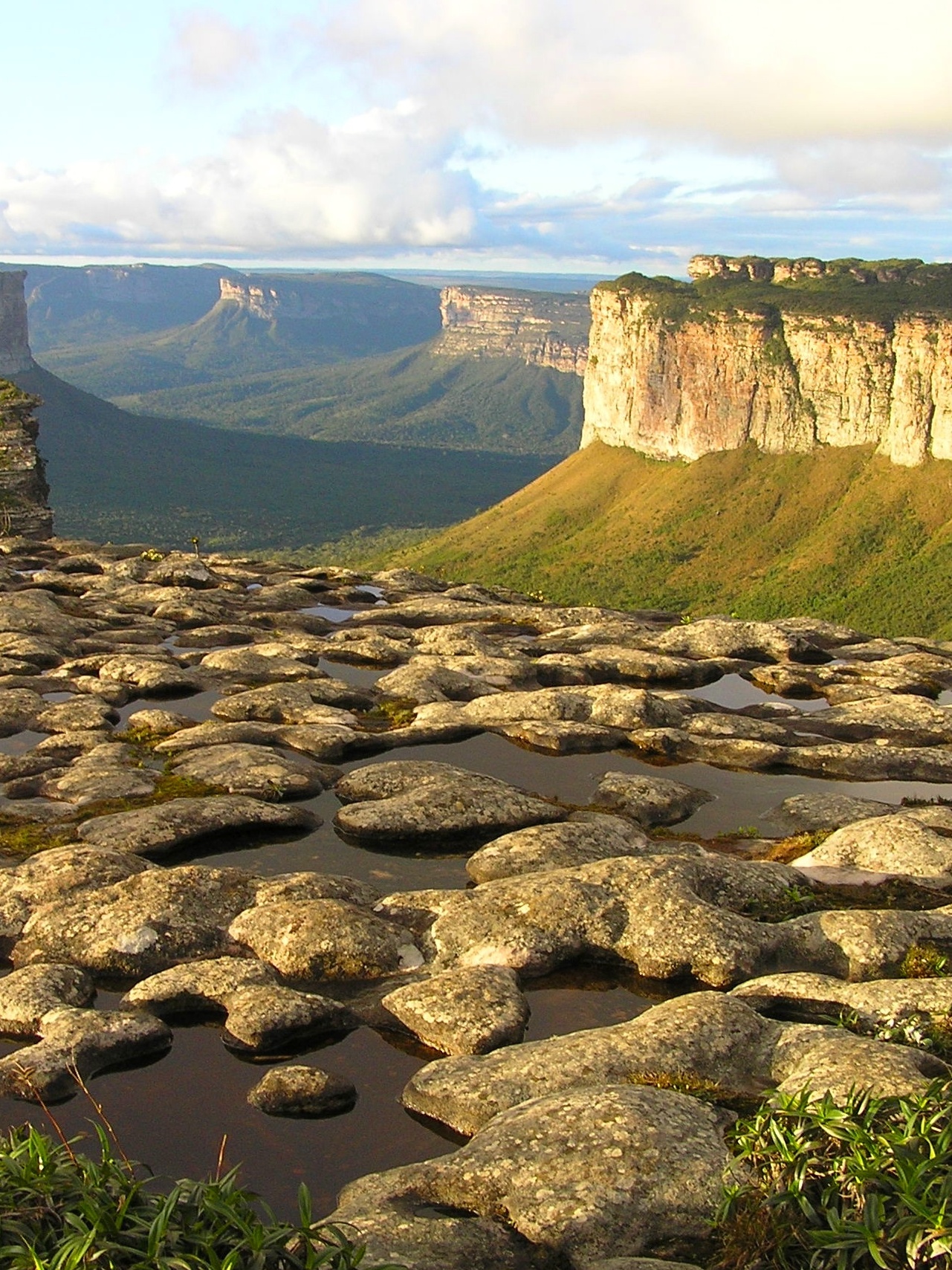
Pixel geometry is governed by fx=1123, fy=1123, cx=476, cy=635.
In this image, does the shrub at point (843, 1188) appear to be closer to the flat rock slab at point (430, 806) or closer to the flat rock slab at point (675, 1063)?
the flat rock slab at point (675, 1063)

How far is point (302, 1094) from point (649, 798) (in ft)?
38.1

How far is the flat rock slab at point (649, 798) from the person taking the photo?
23203 mm

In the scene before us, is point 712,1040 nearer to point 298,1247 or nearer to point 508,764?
point 298,1247

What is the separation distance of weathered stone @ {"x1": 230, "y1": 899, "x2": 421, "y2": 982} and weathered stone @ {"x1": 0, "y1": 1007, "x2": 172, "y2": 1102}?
2.20 meters

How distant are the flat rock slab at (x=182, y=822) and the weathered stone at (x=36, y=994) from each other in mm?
3948

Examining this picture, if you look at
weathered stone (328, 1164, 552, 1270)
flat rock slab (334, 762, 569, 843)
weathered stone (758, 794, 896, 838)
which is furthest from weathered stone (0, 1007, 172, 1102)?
weathered stone (758, 794, 896, 838)

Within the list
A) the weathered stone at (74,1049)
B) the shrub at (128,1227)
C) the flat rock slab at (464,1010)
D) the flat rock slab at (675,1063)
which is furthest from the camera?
the flat rock slab at (464,1010)

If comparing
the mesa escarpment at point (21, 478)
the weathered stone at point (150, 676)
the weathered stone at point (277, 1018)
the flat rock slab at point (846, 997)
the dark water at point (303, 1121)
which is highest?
the mesa escarpment at point (21, 478)

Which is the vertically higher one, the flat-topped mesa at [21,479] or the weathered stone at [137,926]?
the flat-topped mesa at [21,479]

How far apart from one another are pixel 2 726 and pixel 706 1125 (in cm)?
2002

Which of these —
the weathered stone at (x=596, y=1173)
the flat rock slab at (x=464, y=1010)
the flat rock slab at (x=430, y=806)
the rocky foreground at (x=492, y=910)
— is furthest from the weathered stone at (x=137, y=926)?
the weathered stone at (x=596, y=1173)

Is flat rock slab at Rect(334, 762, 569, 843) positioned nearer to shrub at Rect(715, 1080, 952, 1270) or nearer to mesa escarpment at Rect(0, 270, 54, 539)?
shrub at Rect(715, 1080, 952, 1270)

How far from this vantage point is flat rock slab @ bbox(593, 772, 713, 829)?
76.1ft

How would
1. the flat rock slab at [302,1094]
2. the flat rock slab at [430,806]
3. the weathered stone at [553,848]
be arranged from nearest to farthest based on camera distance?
1. the flat rock slab at [302,1094]
2. the weathered stone at [553,848]
3. the flat rock slab at [430,806]
